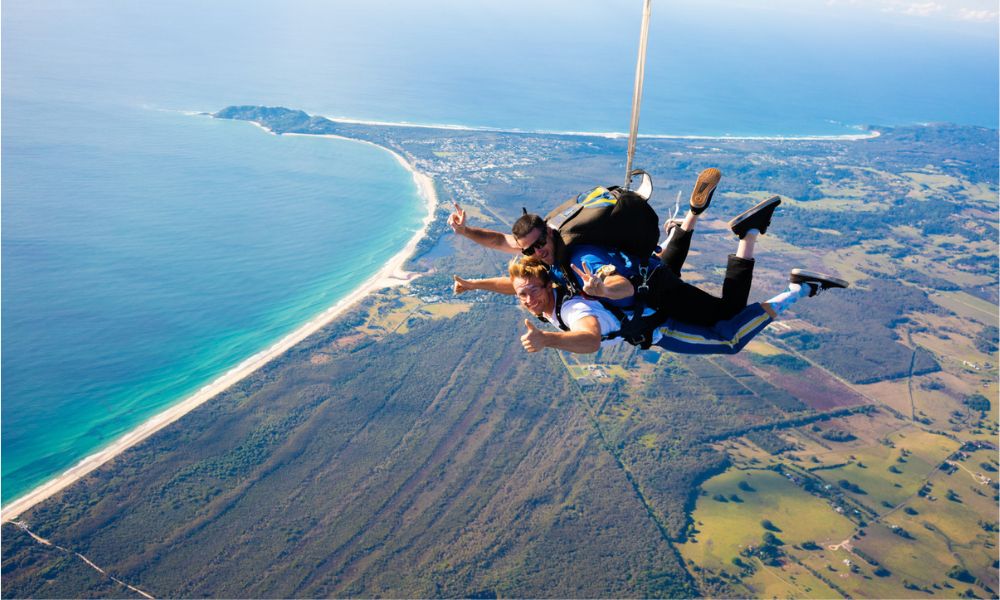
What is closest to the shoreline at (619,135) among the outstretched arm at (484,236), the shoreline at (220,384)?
the shoreline at (220,384)

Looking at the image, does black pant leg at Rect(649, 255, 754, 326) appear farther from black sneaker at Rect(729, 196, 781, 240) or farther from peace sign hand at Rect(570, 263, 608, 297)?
peace sign hand at Rect(570, 263, 608, 297)

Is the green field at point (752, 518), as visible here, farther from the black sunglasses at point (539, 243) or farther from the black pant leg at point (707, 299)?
the black sunglasses at point (539, 243)

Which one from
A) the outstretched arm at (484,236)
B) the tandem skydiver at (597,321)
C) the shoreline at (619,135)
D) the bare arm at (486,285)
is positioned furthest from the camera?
the shoreline at (619,135)

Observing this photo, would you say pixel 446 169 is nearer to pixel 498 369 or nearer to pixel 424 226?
pixel 424 226

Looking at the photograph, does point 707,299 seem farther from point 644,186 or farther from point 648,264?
point 644,186

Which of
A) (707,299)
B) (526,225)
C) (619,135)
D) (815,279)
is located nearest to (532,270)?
(526,225)

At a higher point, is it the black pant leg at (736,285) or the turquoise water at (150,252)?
the black pant leg at (736,285)
